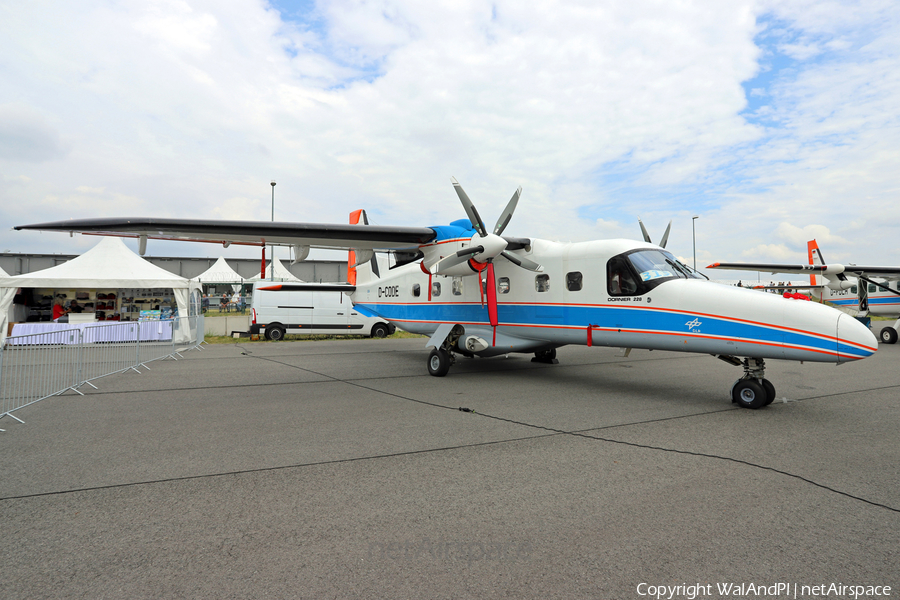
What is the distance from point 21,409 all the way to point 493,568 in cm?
855

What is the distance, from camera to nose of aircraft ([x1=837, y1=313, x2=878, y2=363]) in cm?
599

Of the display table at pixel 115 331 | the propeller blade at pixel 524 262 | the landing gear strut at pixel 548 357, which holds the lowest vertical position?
the landing gear strut at pixel 548 357

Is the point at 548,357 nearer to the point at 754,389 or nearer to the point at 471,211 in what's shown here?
the point at 471,211

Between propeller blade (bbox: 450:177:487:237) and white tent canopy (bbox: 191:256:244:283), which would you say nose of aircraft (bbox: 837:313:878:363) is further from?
white tent canopy (bbox: 191:256:244:283)

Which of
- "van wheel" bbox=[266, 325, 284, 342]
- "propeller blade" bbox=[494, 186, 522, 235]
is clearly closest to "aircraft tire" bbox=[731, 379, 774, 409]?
"propeller blade" bbox=[494, 186, 522, 235]

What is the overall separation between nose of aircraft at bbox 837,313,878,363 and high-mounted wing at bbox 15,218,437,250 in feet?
24.5

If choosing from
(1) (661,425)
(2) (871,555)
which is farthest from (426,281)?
(2) (871,555)

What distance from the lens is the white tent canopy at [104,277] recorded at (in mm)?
18342

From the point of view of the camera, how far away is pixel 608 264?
29.0 ft

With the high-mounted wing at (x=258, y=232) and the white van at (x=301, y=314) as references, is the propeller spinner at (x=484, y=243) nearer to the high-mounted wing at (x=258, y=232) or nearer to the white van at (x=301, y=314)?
the high-mounted wing at (x=258, y=232)

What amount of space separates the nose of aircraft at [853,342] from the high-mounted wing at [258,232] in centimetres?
748

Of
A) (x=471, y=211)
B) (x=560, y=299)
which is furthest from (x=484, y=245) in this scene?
(x=560, y=299)

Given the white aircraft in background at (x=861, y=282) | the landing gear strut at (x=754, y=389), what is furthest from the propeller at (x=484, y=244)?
the white aircraft in background at (x=861, y=282)

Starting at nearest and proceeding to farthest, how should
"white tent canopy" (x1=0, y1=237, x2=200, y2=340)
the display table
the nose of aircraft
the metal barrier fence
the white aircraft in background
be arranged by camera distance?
the nose of aircraft, the metal barrier fence, the display table, "white tent canopy" (x1=0, y1=237, x2=200, y2=340), the white aircraft in background
